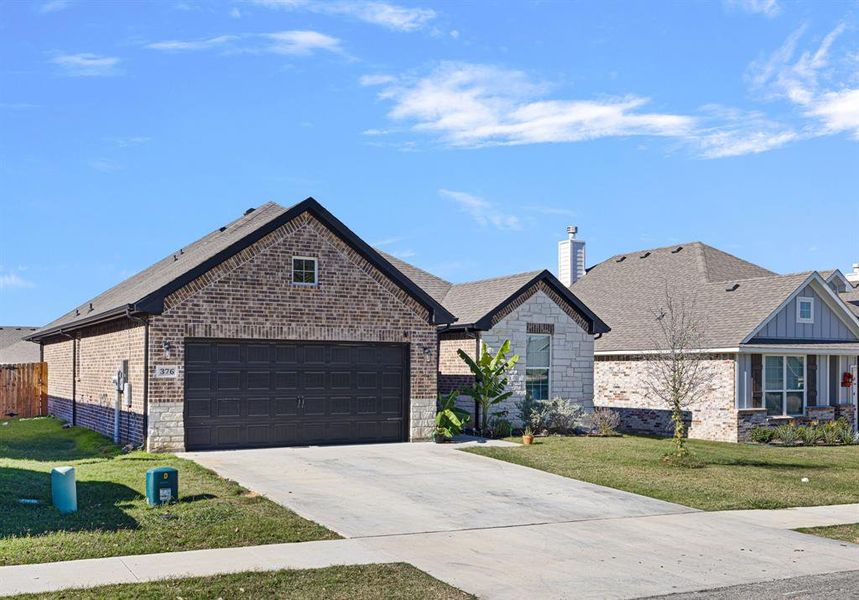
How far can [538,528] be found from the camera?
1309 centimetres

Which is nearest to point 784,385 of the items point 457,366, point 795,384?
point 795,384

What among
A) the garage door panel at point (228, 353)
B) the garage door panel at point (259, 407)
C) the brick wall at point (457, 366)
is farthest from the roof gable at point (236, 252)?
the brick wall at point (457, 366)

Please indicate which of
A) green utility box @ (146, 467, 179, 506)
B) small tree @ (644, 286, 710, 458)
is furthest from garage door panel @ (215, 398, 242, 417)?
small tree @ (644, 286, 710, 458)

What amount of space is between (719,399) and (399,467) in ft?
44.5

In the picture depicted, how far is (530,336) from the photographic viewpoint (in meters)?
28.0

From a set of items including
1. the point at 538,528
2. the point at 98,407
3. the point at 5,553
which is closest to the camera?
the point at 5,553

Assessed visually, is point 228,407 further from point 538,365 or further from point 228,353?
point 538,365

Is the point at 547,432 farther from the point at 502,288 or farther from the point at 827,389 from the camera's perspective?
the point at 827,389

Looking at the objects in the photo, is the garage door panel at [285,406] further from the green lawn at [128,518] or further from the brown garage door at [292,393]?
the green lawn at [128,518]

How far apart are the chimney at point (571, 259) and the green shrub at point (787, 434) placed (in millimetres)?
13412

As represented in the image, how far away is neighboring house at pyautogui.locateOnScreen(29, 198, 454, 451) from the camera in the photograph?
20.2 metres

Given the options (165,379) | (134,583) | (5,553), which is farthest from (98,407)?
(134,583)

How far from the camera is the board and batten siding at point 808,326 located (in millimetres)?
28652

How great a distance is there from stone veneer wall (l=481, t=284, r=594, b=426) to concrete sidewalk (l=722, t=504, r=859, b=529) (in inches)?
484
